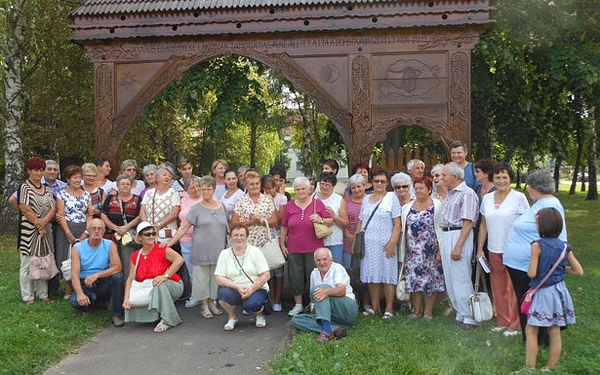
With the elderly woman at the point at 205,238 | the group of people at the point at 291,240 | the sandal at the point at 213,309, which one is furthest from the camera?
the sandal at the point at 213,309

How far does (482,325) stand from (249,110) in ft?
23.9

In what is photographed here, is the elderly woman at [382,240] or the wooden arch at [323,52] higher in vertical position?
the wooden arch at [323,52]

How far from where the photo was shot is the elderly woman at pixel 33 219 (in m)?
6.99

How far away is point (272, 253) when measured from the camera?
6.63m

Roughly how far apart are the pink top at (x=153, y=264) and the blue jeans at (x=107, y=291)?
32 centimetres

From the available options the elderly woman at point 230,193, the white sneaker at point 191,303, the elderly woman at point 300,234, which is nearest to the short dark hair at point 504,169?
the elderly woman at point 300,234

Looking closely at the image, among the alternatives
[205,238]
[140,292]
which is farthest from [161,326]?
[205,238]

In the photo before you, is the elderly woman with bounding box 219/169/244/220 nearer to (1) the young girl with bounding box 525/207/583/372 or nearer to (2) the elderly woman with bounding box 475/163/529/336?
(2) the elderly woman with bounding box 475/163/529/336

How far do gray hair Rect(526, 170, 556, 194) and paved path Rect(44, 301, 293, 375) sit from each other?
2.82 meters

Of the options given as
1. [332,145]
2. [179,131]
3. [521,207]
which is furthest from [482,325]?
[179,131]

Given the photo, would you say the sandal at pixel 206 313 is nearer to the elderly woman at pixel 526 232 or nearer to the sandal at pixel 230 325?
the sandal at pixel 230 325

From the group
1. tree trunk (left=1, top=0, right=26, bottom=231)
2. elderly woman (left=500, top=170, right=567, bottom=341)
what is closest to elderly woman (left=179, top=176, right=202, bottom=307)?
elderly woman (left=500, top=170, right=567, bottom=341)

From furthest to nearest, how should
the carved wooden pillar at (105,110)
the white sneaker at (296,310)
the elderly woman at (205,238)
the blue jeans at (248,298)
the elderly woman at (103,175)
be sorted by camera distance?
the carved wooden pillar at (105,110) < the elderly woman at (103,175) < the elderly woman at (205,238) < the white sneaker at (296,310) < the blue jeans at (248,298)

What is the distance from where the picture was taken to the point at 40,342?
5574 mm
